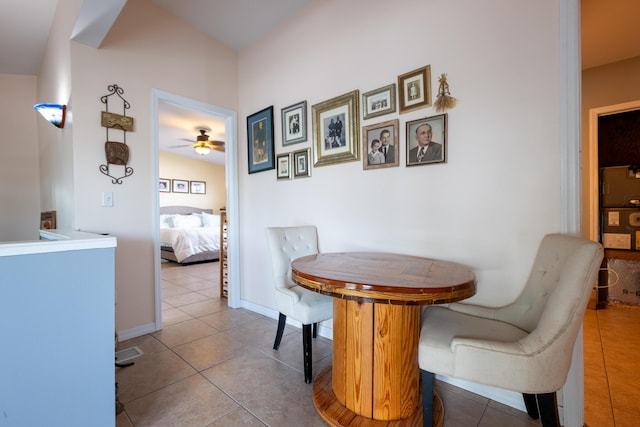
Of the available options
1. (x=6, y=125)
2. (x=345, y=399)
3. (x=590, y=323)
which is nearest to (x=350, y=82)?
(x=345, y=399)

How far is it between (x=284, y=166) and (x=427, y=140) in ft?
4.46

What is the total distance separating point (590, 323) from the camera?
2.57 m

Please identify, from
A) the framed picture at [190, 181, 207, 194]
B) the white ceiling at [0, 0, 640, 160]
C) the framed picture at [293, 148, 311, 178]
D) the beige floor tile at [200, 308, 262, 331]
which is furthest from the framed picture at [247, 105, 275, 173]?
the framed picture at [190, 181, 207, 194]

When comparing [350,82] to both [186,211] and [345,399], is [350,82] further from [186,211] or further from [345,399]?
[186,211]

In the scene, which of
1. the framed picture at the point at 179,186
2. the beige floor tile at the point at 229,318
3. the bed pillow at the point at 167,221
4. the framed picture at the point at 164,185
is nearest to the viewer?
the beige floor tile at the point at 229,318

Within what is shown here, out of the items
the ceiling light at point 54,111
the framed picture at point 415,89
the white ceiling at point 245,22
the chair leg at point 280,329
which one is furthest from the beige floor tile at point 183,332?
the white ceiling at point 245,22

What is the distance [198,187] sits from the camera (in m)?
7.92

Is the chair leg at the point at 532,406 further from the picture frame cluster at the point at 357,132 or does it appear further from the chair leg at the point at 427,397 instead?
the picture frame cluster at the point at 357,132

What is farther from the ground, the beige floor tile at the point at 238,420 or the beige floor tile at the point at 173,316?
the beige floor tile at the point at 238,420

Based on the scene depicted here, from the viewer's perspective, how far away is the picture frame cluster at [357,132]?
70.3 inches

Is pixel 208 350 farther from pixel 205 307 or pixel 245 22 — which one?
pixel 245 22

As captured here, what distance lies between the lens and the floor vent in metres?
2.02

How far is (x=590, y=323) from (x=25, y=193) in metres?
6.82

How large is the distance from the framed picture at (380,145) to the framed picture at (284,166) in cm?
82
